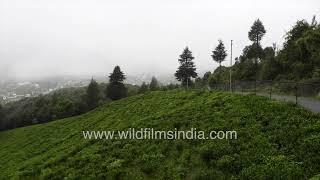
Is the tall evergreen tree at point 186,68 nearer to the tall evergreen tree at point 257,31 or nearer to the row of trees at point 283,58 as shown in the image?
the row of trees at point 283,58

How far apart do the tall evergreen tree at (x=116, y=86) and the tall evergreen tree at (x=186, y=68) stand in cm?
1649

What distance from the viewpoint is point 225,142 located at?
2117cm

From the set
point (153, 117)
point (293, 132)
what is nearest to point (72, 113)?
point (153, 117)

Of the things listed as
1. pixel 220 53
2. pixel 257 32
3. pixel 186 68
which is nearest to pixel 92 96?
pixel 186 68

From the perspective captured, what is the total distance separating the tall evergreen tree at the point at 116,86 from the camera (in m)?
105

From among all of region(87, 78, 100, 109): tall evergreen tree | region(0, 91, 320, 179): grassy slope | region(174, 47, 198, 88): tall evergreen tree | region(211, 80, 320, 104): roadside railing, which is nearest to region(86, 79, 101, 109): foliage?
region(87, 78, 100, 109): tall evergreen tree

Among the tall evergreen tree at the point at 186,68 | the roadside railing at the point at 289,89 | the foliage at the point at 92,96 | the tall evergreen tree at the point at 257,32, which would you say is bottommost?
the foliage at the point at 92,96

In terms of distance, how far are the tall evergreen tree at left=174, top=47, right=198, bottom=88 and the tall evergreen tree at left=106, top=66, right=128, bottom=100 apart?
16.5 metres

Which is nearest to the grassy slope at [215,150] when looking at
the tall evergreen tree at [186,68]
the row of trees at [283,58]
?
the row of trees at [283,58]

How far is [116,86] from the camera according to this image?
4171 inches

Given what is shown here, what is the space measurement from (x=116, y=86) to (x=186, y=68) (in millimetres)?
21136

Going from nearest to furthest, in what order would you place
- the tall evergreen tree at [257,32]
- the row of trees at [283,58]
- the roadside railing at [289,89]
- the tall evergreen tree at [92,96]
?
the roadside railing at [289,89] → the row of trees at [283,58] → the tall evergreen tree at [257,32] → the tall evergreen tree at [92,96]

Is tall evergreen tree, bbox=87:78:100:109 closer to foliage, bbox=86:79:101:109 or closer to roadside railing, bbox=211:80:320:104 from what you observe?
foliage, bbox=86:79:101:109

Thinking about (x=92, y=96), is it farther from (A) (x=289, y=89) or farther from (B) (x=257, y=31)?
(A) (x=289, y=89)
